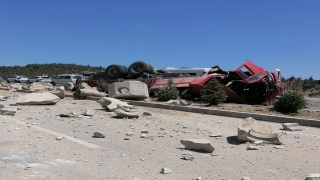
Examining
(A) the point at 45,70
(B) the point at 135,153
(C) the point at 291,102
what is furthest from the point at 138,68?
(A) the point at 45,70

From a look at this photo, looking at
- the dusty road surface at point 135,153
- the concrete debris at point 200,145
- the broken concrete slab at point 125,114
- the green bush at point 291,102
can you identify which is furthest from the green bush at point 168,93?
the concrete debris at point 200,145

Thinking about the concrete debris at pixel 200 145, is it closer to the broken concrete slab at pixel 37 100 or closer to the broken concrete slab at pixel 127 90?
Answer: the broken concrete slab at pixel 37 100

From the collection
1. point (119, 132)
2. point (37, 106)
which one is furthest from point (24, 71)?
point (119, 132)

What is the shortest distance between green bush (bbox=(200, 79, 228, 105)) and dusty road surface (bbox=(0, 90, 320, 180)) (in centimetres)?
573

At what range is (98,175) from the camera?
4.97 metres

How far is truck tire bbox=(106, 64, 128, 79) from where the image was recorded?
25703 millimetres

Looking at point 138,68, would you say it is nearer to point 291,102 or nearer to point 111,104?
point 111,104

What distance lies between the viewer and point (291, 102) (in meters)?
13.5

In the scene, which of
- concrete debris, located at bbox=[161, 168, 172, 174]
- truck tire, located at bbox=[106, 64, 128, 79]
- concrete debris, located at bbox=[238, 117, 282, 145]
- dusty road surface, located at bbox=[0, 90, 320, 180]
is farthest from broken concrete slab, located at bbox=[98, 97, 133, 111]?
truck tire, located at bbox=[106, 64, 128, 79]

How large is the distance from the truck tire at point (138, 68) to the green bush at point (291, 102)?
12.7 meters

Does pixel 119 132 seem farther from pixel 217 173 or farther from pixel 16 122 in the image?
pixel 217 173

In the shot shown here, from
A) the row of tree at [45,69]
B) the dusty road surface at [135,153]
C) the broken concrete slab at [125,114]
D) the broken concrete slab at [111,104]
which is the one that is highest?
the row of tree at [45,69]

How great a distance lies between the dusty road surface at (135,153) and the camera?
204 inches

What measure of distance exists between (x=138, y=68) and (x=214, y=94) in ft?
35.1
